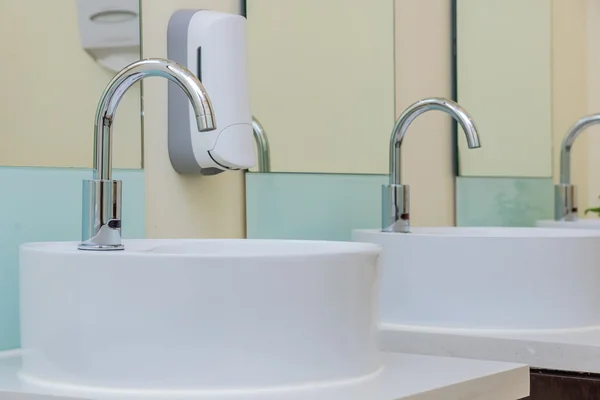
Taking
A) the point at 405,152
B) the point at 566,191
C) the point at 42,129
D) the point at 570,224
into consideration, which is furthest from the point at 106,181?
the point at 566,191

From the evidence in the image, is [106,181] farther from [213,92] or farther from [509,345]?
[509,345]

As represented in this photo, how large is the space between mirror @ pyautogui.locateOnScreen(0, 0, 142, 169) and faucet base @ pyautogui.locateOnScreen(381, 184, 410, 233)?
1.55 ft

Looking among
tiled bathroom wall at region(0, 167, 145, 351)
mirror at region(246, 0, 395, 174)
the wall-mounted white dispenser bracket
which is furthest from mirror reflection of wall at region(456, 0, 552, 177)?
tiled bathroom wall at region(0, 167, 145, 351)

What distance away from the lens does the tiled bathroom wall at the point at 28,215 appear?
1083 mm

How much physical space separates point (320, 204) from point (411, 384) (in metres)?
0.70

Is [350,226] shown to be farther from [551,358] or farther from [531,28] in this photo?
[531,28]

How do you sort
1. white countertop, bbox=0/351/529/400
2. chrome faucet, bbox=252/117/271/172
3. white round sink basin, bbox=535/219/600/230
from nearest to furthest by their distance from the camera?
white countertop, bbox=0/351/529/400 < chrome faucet, bbox=252/117/271/172 < white round sink basin, bbox=535/219/600/230

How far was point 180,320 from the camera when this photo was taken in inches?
34.8

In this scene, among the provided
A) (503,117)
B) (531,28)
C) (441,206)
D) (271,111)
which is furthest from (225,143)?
(531,28)

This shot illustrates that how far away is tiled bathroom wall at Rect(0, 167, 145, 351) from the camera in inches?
42.6

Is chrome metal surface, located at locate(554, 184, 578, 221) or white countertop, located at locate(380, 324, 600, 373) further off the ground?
chrome metal surface, located at locate(554, 184, 578, 221)

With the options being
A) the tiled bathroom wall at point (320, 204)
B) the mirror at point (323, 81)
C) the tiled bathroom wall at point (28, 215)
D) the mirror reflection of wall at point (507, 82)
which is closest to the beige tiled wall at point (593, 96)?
the mirror reflection of wall at point (507, 82)

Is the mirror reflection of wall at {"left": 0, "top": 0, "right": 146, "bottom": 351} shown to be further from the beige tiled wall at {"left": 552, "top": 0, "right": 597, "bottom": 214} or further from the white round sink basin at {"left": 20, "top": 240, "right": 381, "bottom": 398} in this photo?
the beige tiled wall at {"left": 552, "top": 0, "right": 597, "bottom": 214}

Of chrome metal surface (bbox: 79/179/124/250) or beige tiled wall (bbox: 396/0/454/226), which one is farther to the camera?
beige tiled wall (bbox: 396/0/454/226)
